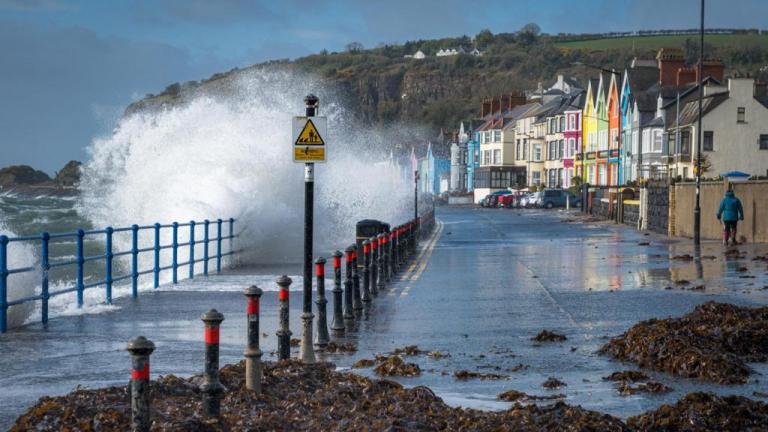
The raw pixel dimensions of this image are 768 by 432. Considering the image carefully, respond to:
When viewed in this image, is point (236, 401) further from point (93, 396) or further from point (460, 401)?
point (460, 401)

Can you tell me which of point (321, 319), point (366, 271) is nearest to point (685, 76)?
point (366, 271)

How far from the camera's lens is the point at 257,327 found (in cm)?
975

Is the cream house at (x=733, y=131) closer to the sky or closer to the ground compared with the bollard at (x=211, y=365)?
closer to the sky

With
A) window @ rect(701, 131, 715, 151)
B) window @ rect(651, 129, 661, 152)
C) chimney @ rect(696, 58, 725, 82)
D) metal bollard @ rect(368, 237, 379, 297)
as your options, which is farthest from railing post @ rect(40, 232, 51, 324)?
chimney @ rect(696, 58, 725, 82)

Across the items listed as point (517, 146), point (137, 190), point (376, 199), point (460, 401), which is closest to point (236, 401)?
point (460, 401)

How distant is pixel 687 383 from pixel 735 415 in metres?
2.31

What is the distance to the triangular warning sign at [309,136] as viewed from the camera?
12984 millimetres

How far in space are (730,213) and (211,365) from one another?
2766 cm

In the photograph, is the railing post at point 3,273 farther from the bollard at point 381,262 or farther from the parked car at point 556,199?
the parked car at point 556,199

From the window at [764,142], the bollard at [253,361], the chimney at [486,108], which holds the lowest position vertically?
the bollard at [253,361]

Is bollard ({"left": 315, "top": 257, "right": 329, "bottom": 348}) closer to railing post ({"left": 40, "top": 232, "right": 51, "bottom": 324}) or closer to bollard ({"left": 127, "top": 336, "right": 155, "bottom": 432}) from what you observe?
railing post ({"left": 40, "top": 232, "right": 51, "bottom": 324})

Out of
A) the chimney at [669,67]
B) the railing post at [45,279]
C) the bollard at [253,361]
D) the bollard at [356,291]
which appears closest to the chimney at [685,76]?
the chimney at [669,67]

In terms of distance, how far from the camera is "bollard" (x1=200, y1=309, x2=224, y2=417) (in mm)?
7922

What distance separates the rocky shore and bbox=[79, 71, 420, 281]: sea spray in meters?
21.0
